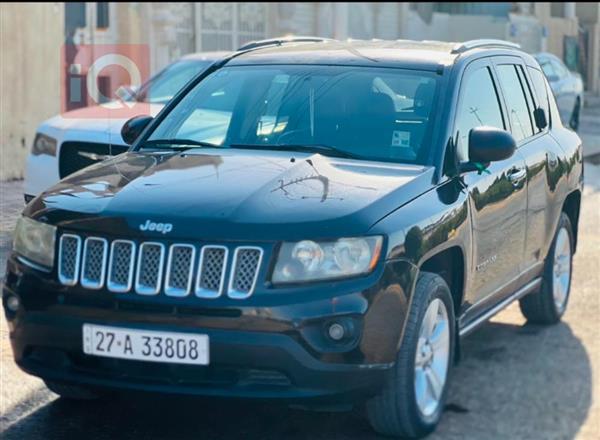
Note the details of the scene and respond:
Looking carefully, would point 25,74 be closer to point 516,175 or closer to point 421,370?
point 516,175

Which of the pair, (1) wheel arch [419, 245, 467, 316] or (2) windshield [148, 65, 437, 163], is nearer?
(1) wheel arch [419, 245, 467, 316]

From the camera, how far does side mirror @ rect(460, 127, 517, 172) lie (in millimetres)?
5633

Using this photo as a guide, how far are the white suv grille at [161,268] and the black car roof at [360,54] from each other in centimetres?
185

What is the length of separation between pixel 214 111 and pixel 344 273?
7.00 feet

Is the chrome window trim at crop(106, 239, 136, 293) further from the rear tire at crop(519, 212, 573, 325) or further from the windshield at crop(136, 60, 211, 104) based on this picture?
the windshield at crop(136, 60, 211, 104)

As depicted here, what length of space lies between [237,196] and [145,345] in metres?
0.71

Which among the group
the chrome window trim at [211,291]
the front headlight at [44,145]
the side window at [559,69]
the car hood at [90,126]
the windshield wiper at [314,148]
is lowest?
the side window at [559,69]

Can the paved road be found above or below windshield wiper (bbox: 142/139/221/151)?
below

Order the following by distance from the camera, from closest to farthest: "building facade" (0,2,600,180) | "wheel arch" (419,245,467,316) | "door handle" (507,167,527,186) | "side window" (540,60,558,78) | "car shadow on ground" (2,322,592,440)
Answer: "car shadow on ground" (2,322,592,440) → "wheel arch" (419,245,467,316) → "door handle" (507,167,527,186) → "building facade" (0,2,600,180) → "side window" (540,60,558,78)

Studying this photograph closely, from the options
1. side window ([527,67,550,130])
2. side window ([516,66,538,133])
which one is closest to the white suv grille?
side window ([516,66,538,133])

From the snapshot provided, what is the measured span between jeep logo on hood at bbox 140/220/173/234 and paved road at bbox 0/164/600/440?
3.24 feet

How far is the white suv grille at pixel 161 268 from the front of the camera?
4648mm

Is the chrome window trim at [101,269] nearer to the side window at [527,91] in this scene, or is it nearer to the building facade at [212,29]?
the side window at [527,91]

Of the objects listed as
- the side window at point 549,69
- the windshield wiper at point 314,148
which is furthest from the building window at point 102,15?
the windshield wiper at point 314,148
